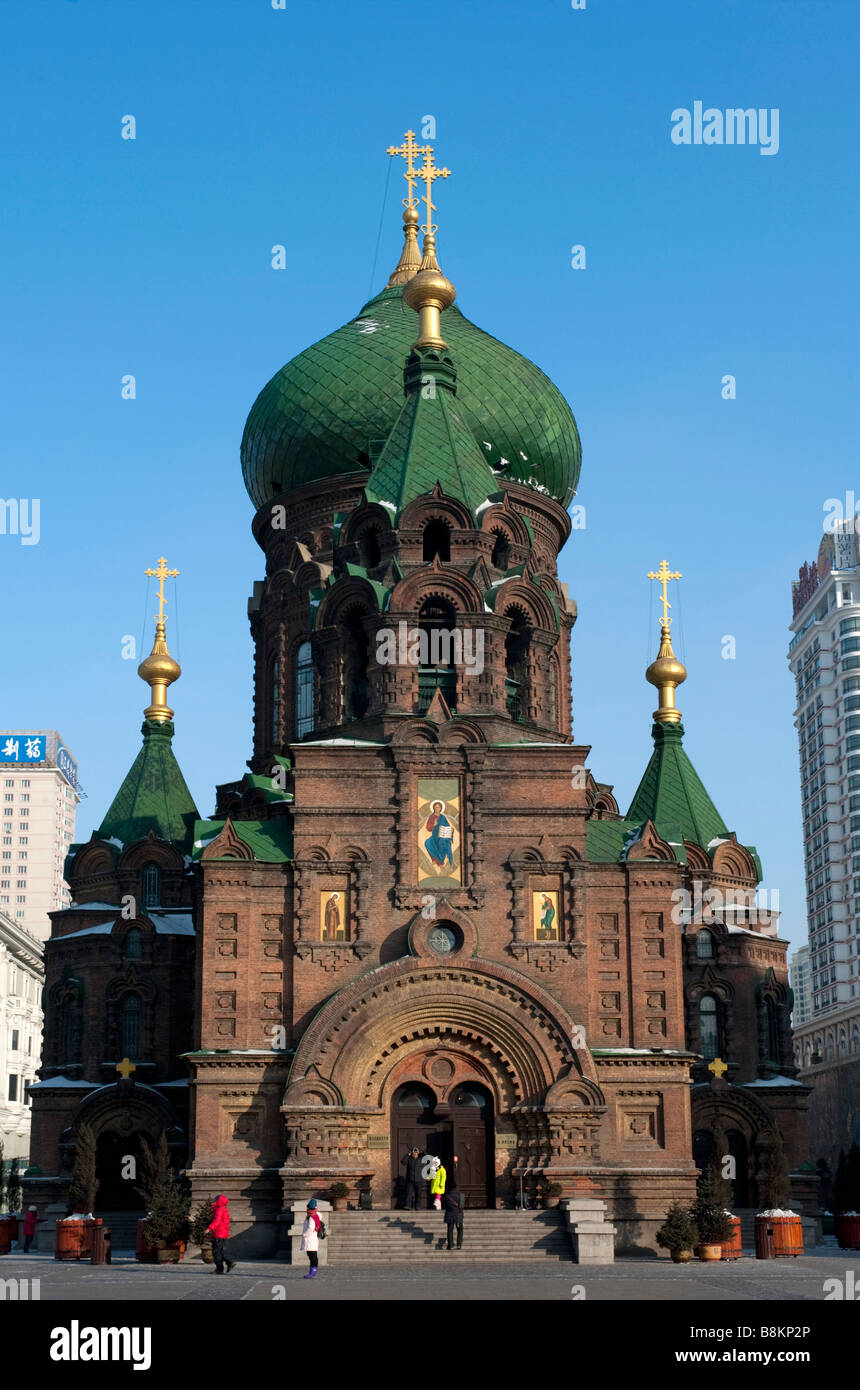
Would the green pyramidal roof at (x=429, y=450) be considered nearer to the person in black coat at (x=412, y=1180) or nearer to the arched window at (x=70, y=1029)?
the person in black coat at (x=412, y=1180)

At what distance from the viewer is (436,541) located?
112 feet

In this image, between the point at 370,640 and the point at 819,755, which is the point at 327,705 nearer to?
the point at 370,640

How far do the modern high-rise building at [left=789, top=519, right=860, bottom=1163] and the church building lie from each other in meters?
55.8

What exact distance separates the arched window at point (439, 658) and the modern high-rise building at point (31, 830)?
101276 millimetres

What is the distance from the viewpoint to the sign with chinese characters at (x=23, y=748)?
136875 mm

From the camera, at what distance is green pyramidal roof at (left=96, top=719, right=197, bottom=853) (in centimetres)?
3894

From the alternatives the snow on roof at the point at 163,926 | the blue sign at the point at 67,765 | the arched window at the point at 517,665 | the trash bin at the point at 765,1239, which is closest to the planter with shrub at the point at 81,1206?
the snow on roof at the point at 163,926

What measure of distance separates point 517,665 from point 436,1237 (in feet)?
39.8
